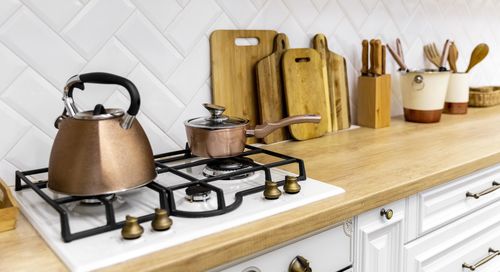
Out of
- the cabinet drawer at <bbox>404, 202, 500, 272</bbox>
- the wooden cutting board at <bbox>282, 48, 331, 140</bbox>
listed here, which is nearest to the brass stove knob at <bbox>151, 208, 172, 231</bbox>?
the cabinet drawer at <bbox>404, 202, 500, 272</bbox>

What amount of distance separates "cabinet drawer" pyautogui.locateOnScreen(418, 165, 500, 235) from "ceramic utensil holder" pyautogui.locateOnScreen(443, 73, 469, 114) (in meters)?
0.65

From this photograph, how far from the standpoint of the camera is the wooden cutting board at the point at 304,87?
150 centimetres

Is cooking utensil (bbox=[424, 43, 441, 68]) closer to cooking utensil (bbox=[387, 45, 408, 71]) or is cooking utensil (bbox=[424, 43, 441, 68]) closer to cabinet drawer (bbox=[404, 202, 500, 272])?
cooking utensil (bbox=[387, 45, 408, 71])

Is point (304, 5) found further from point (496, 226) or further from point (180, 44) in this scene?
point (496, 226)

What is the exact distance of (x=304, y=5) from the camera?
5.30 feet

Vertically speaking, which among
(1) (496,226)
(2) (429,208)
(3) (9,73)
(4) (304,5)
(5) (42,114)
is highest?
(4) (304,5)

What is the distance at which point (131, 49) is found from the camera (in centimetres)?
126

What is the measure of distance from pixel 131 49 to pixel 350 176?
652mm

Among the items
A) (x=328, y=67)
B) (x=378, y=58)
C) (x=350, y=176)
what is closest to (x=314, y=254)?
(x=350, y=176)

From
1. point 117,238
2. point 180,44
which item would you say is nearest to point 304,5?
point 180,44

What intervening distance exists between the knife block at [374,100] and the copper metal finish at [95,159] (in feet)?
3.51

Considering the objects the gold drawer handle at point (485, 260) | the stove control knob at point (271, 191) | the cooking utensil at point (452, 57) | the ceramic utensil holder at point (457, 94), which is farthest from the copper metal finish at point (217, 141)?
the cooking utensil at point (452, 57)

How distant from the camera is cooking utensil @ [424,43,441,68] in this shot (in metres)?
2.10

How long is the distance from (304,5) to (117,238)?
1.11 m
